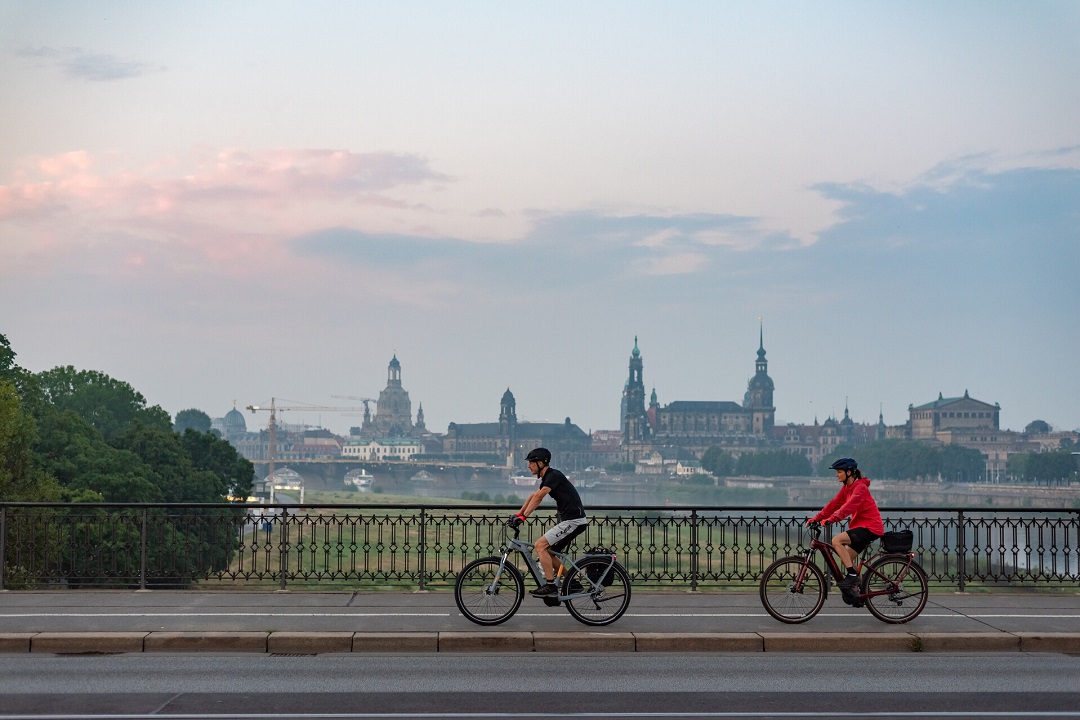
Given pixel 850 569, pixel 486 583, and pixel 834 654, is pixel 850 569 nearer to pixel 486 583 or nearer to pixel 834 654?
pixel 834 654

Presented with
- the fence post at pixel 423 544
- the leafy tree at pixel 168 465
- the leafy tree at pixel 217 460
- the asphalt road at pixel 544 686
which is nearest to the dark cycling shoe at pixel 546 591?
the asphalt road at pixel 544 686

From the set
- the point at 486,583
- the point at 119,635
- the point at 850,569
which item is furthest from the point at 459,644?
the point at 850,569

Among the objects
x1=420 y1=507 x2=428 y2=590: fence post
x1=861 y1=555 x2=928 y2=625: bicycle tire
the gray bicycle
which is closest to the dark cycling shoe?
the gray bicycle

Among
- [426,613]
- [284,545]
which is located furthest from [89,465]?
[426,613]

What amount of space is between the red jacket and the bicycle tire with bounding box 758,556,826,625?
0.54 m

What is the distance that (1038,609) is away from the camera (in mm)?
13359

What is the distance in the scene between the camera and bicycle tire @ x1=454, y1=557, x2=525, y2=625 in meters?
12.1

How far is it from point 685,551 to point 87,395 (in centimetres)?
9356

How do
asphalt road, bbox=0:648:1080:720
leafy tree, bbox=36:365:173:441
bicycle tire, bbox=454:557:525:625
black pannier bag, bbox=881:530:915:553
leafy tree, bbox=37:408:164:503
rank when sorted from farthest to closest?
leafy tree, bbox=36:365:173:441 → leafy tree, bbox=37:408:164:503 → black pannier bag, bbox=881:530:915:553 → bicycle tire, bbox=454:557:525:625 → asphalt road, bbox=0:648:1080:720

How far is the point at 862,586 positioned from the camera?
12586 mm

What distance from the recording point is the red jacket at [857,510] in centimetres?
1239

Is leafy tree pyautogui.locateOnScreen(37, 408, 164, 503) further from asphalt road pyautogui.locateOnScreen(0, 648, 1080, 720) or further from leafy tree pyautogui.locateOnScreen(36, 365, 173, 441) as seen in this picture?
asphalt road pyautogui.locateOnScreen(0, 648, 1080, 720)

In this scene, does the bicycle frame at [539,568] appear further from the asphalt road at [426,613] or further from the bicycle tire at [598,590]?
the asphalt road at [426,613]

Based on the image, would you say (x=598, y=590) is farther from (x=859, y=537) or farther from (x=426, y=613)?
(x=859, y=537)
